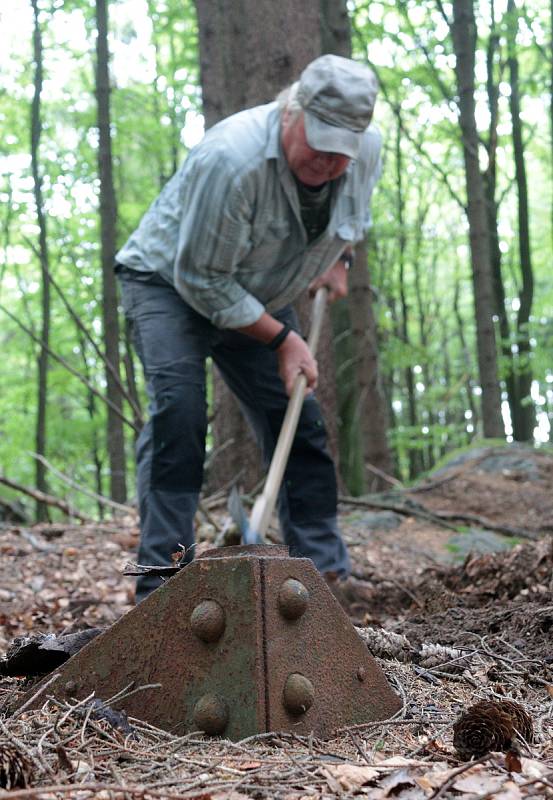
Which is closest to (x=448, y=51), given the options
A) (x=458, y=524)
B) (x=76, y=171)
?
(x=76, y=171)

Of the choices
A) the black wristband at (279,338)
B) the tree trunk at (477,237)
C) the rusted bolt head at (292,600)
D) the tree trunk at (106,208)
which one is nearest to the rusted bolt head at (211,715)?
the rusted bolt head at (292,600)

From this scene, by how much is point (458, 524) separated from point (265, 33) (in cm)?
395

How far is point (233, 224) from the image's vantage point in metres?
3.57

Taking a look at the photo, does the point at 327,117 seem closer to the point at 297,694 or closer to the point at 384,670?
the point at 384,670

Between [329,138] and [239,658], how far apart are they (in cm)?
225

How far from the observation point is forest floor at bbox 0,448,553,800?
1.54m

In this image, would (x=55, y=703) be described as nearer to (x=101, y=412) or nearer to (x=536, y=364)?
(x=536, y=364)

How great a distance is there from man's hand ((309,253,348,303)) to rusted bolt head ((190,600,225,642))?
286cm

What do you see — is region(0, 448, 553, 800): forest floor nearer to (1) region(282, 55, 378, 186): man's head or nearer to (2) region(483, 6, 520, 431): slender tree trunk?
(1) region(282, 55, 378, 186): man's head

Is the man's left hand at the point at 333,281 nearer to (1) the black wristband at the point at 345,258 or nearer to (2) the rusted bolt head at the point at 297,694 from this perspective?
(1) the black wristband at the point at 345,258

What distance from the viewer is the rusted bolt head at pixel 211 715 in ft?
6.04

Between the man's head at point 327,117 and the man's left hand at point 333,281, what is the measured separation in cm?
95

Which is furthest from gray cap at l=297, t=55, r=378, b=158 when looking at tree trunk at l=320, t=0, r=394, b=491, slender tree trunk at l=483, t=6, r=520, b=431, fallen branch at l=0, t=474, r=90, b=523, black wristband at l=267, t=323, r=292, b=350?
slender tree trunk at l=483, t=6, r=520, b=431

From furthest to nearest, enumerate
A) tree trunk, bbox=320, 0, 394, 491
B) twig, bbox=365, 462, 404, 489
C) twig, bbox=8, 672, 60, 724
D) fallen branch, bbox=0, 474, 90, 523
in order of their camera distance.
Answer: twig, bbox=365, 462, 404, 489, tree trunk, bbox=320, 0, 394, 491, fallen branch, bbox=0, 474, 90, 523, twig, bbox=8, 672, 60, 724
